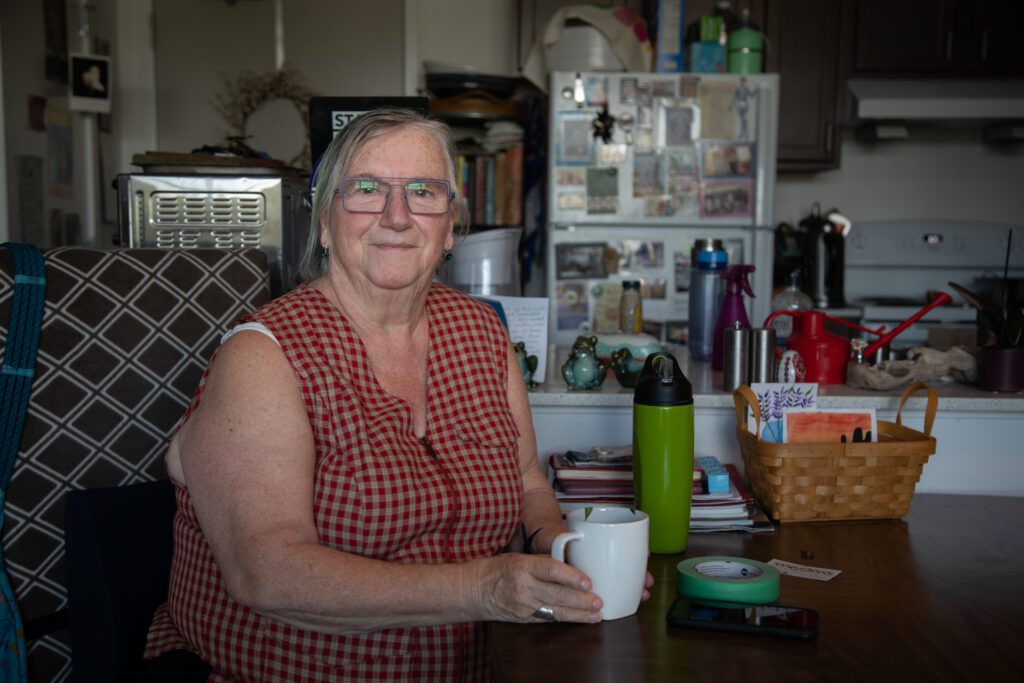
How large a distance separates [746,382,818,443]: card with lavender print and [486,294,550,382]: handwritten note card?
1.77 feet

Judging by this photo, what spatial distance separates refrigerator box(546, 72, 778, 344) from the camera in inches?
141

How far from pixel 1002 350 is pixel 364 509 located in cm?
125

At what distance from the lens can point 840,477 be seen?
1.38 meters

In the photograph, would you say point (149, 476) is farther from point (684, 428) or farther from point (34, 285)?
point (684, 428)

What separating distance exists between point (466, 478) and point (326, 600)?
270 millimetres

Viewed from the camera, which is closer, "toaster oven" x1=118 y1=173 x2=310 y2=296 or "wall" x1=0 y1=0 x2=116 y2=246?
"toaster oven" x1=118 y1=173 x2=310 y2=296

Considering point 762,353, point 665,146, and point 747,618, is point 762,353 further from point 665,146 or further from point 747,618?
point 665,146

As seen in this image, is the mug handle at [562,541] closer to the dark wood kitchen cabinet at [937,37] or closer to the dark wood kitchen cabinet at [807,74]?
the dark wood kitchen cabinet at [807,74]

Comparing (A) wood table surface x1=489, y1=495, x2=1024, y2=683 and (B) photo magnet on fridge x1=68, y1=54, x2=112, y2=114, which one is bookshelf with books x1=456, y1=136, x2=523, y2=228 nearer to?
(B) photo magnet on fridge x1=68, y1=54, x2=112, y2=114

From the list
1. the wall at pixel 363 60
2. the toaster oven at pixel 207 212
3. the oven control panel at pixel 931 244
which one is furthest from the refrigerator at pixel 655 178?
the toaster oven at pixel 207 212

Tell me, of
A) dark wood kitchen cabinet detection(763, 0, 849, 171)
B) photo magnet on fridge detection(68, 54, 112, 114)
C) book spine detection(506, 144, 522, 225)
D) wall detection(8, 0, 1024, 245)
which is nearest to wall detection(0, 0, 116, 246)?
photo magnet on fridge detection(68, 54, 112, 114)

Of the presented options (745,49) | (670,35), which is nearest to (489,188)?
(670,35)

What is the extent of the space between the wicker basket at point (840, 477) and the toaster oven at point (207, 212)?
40.3 inches

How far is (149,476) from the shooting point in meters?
1.43
